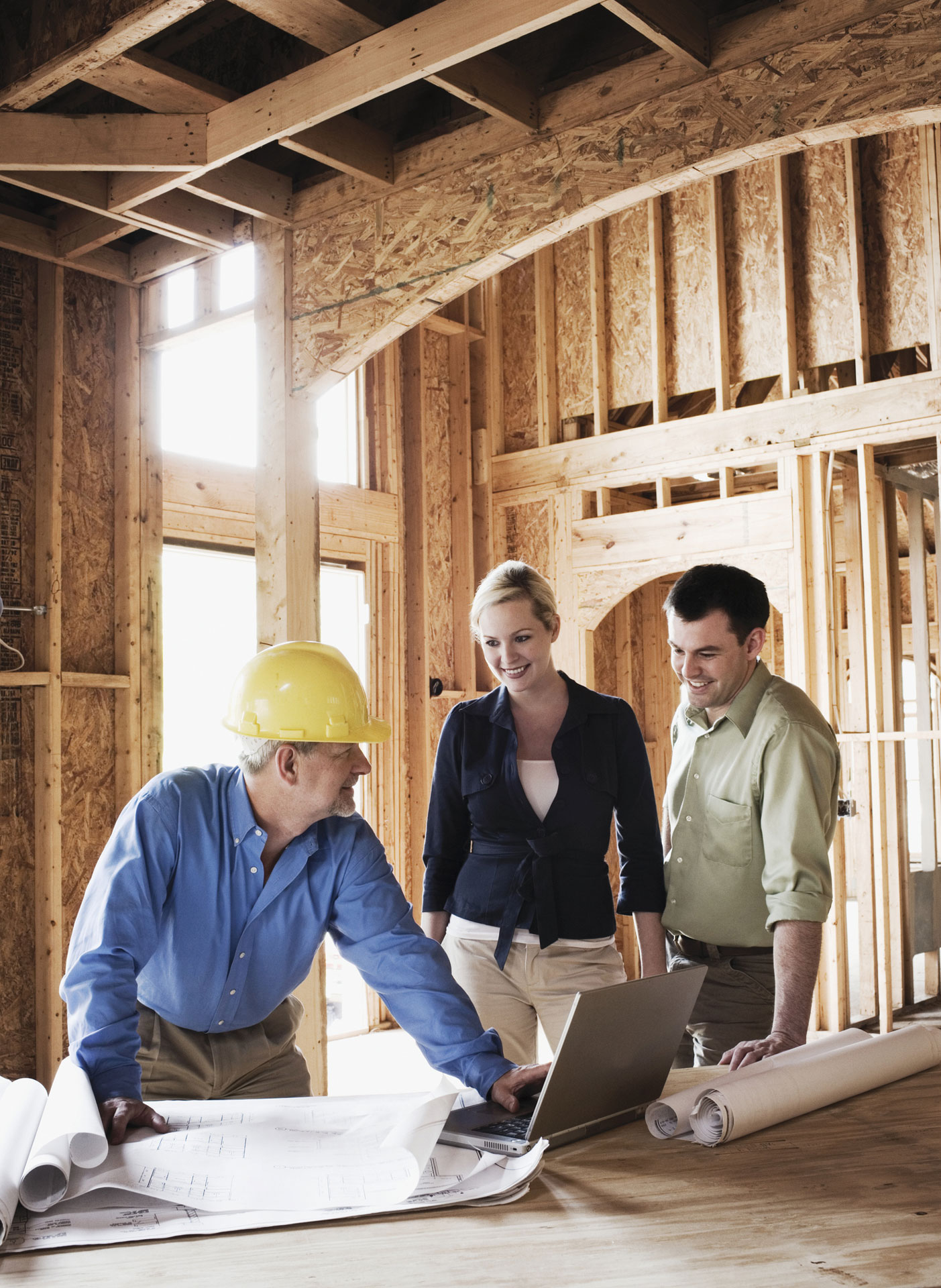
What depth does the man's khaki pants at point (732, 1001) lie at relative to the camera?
246 centimetres

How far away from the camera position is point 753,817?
2.39 metres

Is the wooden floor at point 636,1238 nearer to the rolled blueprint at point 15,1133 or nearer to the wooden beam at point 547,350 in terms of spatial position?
the rolled blueprint at point 15,1133

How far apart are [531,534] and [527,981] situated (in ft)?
15.7

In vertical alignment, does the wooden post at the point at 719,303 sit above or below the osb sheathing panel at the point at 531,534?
above

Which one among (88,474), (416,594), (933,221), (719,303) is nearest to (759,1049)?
(88,474)

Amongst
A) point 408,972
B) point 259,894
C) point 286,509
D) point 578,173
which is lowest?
point 408,972

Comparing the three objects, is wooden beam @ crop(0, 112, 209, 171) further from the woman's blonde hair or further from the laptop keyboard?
the laptop keyboard

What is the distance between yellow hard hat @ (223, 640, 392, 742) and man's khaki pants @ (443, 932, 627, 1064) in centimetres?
70

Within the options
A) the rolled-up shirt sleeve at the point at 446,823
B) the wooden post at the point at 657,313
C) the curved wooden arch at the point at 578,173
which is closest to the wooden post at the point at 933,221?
the wooden post at the point at 657,313

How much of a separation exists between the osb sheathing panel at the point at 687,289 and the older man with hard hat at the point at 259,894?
469 cm

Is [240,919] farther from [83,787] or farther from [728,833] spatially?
[83,787]

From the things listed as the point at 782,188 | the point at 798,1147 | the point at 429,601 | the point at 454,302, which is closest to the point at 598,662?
the point at 429,601

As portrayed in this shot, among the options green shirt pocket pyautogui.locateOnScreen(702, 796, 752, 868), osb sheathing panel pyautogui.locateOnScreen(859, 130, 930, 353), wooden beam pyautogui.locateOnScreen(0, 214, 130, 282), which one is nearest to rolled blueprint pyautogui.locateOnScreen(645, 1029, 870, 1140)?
green shirt pocket pyautogui.locateOnScreen(702, 796, 752, 868)

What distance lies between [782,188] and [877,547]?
1944 millimetres
